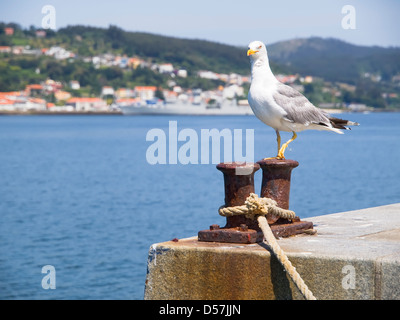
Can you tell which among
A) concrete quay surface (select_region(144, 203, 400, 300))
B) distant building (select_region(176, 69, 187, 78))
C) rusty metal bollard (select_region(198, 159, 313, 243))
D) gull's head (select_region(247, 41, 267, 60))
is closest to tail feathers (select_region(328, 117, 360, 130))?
rusty metal bollard (select_region(198, 159, 313, 243))

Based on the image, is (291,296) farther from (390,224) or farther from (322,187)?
(322,187)

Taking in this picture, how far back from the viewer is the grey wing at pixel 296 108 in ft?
18.5

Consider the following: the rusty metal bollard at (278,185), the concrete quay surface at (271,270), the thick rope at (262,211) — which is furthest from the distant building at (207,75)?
the concrete quay surface at (271,270)

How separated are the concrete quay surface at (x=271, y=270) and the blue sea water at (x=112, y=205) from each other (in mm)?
1420

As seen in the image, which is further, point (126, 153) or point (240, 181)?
point (126, 153)

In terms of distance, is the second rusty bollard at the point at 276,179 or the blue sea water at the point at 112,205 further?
the blue sea water at the point at 112,205

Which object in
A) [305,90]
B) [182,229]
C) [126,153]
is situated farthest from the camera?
[305,90]

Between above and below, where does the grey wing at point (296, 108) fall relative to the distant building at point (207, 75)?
below

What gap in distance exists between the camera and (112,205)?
36.2m

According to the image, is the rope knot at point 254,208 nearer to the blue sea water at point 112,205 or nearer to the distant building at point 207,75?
the blue sea water at point 112,205

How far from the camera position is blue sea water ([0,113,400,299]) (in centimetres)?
2026
